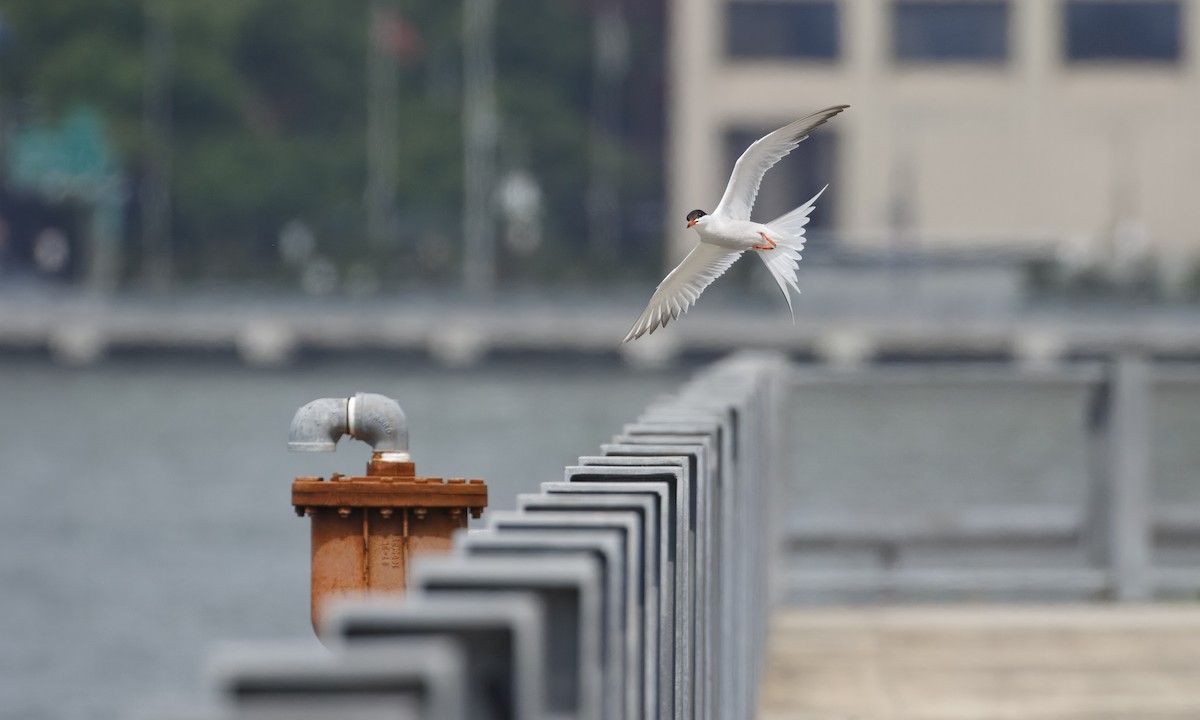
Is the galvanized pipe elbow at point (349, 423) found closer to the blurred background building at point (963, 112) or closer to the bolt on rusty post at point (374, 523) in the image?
the bolt on rusty post at point (374, 523)

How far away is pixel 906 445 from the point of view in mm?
14664

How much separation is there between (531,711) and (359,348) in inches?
3367

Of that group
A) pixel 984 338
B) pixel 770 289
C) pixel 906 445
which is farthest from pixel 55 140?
pixel 906 445

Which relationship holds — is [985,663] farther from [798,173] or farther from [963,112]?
[798,173]

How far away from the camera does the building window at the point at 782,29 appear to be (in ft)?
323

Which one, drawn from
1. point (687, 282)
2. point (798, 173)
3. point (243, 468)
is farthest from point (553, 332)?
point (687, 282)

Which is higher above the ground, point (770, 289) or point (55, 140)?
point (55, 140)

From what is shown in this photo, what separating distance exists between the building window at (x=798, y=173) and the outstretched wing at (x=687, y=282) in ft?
287

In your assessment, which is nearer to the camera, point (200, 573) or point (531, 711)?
point (531, 711)

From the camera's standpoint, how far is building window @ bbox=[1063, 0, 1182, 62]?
97875mm

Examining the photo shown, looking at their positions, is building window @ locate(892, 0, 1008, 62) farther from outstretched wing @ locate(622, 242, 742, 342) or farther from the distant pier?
outstretched wing @ locate(622, 242, 742, 342)

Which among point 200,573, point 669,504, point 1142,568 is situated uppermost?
point 669,504

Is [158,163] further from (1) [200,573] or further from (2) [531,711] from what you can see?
(2) [531,711]

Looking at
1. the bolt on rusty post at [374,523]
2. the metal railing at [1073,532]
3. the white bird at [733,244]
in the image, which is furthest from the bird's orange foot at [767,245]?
the metal railing at [1073,532]
